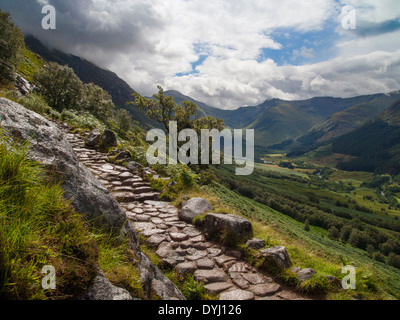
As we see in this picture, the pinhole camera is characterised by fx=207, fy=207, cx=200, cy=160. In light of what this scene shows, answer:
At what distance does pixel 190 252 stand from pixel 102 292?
4.10 metres

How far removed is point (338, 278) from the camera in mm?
5246

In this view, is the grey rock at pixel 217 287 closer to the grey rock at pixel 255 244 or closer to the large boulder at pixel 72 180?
the large boulder at pixel 72 180

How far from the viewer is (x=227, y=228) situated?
6902 millimetres

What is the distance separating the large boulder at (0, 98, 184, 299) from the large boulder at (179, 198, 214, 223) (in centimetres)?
385

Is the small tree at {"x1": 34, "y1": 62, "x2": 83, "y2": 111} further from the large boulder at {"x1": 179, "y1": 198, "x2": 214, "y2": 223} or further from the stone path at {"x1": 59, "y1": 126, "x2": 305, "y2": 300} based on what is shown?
the large boulder at {"x1": 179, "y1": 198, "x2": 214, "y2": 223}

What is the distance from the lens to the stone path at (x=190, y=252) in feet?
16.1

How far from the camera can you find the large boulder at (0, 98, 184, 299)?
356 cm

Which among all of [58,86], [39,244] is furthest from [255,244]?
[58,86]

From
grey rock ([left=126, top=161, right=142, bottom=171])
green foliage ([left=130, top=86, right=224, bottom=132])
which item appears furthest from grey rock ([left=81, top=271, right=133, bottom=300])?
green foliage ([left=130, top=86, right=224, bottom=132])

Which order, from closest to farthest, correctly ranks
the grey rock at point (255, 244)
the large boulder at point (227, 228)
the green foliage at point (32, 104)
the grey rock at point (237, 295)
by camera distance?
the grey rock at point (237, 295)
the grey rock at point (255, 244)
the large boulder at point (227, 228)
the green foliage at point (32, 104)

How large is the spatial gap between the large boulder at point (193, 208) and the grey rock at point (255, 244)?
2.36 m

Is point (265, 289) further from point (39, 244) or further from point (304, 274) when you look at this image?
point (39, 244)

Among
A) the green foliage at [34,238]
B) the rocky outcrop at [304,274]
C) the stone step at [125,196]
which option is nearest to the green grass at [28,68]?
the stone step at [125,196]

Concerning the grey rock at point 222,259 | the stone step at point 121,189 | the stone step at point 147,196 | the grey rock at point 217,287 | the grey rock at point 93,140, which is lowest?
the grey rock at point 217,287
